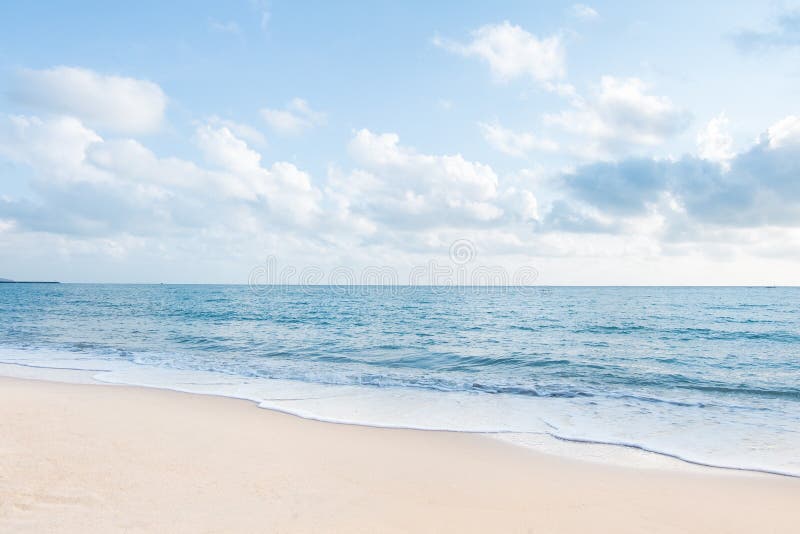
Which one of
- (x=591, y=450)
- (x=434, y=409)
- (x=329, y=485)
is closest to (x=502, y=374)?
(x=434, y=409)

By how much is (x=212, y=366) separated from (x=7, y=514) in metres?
12.3

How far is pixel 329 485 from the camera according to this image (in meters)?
5.87

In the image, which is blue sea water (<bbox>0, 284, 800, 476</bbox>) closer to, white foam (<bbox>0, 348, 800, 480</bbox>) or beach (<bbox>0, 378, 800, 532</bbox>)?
white foam (<bbox>0, 348, 800, 480</bbox>)

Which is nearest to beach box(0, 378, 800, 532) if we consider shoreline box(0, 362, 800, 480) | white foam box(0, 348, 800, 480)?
shoreline box(0, 362, 800, 480)

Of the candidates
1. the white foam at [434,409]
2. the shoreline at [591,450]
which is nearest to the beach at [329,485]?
the shoreline at [591,450]

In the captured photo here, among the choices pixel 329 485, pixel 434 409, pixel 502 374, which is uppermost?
pixel 329 485

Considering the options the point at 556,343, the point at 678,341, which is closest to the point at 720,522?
the point at 556,343

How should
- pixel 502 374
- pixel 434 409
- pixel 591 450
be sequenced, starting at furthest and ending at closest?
pixel 502 374 < pixel 434 409 < pixel 591 450

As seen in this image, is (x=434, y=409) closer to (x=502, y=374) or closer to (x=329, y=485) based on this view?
(x=329, y=485)

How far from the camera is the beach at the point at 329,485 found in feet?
16.1

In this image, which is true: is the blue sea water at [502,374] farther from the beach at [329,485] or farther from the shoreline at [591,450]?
the beach at [329,485]

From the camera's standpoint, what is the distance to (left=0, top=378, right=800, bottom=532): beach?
490 centimetres

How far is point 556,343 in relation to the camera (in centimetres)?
2392

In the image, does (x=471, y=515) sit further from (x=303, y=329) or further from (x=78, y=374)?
(x=303, y=329)
